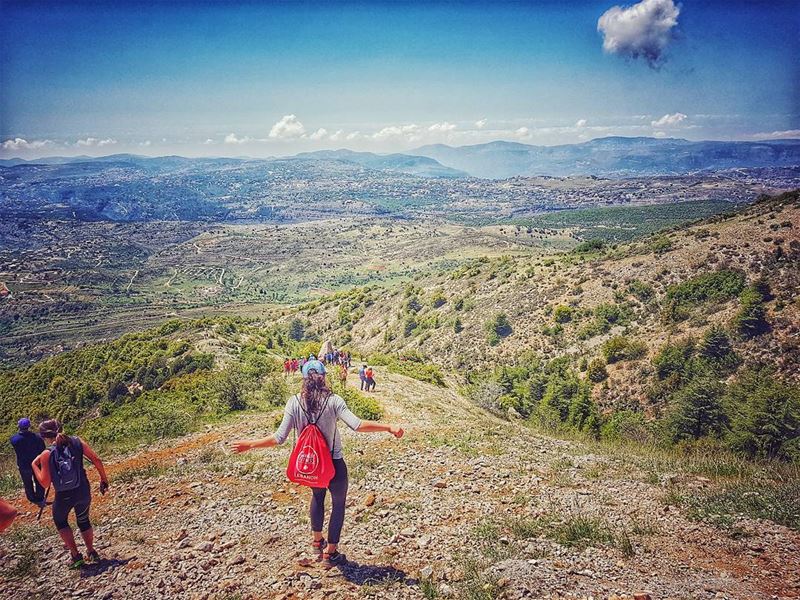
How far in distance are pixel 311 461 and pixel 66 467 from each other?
3258mm

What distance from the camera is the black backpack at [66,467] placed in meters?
5.30

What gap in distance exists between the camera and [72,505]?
216 inches

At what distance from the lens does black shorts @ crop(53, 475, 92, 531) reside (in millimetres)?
5410

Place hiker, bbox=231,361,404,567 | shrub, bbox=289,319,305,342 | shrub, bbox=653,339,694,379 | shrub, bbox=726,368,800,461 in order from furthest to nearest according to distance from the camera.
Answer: shrub, bbox=289,319,305,342
shrub, bbox=653,339,694,379
shrub, bbox=726,368,800,461
hiker, bbox=231,361,404,567

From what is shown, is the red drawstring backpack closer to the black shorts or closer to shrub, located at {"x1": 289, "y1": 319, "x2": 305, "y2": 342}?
the black shorts

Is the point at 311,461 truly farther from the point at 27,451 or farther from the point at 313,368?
the point at 27,451

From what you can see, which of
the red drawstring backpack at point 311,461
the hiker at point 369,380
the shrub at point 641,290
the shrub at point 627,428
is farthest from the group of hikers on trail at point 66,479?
the shrub at point 641,290

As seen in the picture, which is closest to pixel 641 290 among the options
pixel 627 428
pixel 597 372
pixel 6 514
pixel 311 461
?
pixel 597 372

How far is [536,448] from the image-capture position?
33.5 feet

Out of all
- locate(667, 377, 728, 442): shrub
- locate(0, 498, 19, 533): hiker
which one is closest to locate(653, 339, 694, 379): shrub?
locate(667, 377, 728, 442): shrub

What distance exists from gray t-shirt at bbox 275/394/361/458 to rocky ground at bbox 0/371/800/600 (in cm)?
164

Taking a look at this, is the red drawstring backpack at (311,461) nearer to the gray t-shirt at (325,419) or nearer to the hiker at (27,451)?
the gray t-shirt at (325,419)

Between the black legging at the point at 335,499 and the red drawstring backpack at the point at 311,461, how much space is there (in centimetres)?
28

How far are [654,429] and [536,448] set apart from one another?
10629 millimetres
